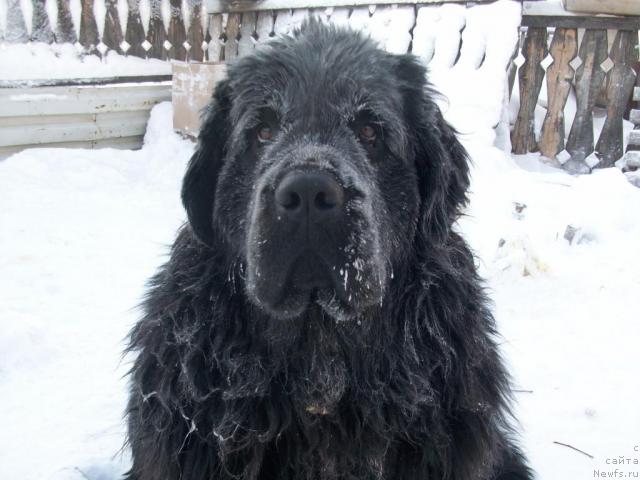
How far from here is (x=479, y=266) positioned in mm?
3777

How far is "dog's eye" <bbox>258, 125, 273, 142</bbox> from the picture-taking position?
2391 millimetres

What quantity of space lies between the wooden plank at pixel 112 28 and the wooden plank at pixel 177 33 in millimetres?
701

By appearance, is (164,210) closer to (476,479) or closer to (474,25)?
(474,25)

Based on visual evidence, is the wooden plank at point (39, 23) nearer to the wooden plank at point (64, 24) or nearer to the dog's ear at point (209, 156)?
the wooden plank at point (64, 24)

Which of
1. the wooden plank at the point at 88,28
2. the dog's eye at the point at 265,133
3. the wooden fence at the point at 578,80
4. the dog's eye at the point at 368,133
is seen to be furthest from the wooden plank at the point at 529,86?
the dog's eye at the point at 265,133

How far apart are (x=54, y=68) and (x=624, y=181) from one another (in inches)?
250

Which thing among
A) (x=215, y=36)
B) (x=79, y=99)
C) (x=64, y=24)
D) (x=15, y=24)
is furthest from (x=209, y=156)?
(x=215, y=36)

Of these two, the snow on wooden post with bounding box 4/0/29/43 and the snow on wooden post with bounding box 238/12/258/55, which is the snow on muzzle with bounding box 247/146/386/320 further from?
the snow on wooden post with bounding box 238/12/258/55

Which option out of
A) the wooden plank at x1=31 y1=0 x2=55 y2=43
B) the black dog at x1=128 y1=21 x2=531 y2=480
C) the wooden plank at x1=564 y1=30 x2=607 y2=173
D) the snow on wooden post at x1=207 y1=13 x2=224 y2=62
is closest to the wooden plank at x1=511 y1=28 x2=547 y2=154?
the wooden plank at x1=564 y1=30 x2=607 y2=173

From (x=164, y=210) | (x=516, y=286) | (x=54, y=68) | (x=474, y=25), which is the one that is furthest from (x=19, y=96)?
(x=516, y=286)

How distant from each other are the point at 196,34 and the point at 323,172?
745 centimetres

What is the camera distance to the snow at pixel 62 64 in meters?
7.15

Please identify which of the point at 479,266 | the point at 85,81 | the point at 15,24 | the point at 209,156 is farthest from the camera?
the point at 85,81

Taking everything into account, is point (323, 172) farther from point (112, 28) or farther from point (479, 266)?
point (112, 28)
